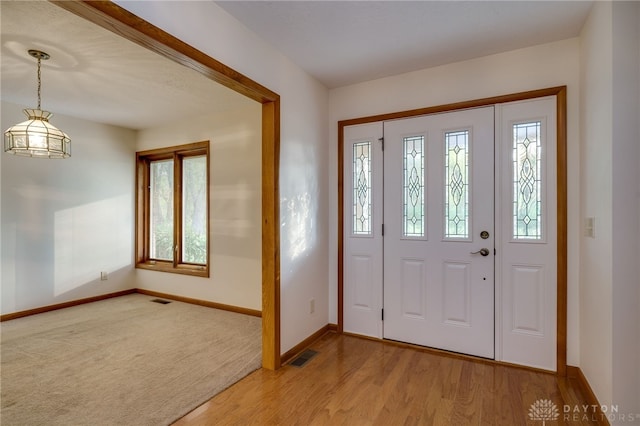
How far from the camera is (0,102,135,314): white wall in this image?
3828mm

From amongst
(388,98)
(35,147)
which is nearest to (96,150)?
(35,147)

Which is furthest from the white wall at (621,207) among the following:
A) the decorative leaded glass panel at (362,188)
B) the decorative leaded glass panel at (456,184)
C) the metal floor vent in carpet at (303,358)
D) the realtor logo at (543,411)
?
the metal floor vent in carpet at (303,358)

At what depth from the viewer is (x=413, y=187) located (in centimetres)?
295

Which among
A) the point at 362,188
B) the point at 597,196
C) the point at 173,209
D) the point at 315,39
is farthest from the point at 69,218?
the point at 597,196

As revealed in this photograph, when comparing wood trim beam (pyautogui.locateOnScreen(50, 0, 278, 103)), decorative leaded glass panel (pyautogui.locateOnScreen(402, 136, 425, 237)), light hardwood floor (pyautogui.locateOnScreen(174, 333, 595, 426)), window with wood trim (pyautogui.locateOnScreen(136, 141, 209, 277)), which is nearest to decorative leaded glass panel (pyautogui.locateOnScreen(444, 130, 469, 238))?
decorative leaded glass panel (pyautogui.locateOnScreen(402, 136, 425, 237))

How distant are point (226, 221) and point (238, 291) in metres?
0.93

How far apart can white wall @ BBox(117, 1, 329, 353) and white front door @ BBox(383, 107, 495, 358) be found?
68 cm

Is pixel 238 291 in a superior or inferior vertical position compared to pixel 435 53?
inferior

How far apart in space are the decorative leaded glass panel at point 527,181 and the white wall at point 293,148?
1732 millimetres

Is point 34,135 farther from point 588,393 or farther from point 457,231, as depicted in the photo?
point 588,393

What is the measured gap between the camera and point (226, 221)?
4.15 metres

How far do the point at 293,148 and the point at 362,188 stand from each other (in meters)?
0.86

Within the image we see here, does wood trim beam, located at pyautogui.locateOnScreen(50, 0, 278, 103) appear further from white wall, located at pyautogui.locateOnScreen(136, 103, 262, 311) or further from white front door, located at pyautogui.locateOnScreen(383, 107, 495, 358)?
white wall, located at pyautogui.locateOnScreen(136, 103, 262, 311)

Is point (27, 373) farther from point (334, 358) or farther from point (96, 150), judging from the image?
point (96, 150)
